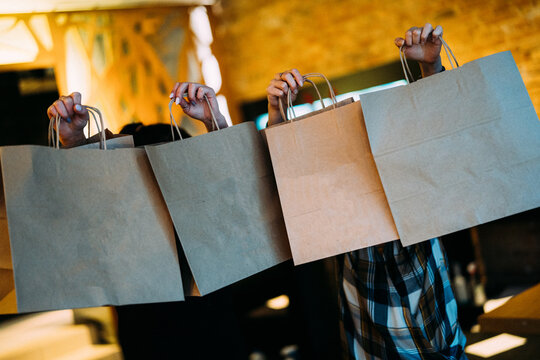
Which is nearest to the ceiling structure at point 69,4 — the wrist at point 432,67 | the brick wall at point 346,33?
the brick wall at point 346,33

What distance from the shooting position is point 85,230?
2.45 ft

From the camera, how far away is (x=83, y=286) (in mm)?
746

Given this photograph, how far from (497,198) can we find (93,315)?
2054mm

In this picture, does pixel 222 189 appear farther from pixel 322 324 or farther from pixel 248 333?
pixel 248 333

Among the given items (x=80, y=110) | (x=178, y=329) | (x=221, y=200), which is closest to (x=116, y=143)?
(x=80, y=110)

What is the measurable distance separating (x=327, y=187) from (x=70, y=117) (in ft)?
1.68

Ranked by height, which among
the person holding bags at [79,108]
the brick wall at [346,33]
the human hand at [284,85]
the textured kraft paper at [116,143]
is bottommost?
the textured kraft paper at [116,143]

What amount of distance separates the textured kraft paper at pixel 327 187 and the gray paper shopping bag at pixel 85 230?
23cm

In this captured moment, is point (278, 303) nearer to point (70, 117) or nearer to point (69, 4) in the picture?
point (70, 117)

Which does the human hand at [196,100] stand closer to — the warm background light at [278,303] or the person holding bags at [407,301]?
the person holding bags at [407,301]

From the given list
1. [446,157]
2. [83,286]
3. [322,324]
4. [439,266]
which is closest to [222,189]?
[83,286]

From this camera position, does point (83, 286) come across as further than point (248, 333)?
No

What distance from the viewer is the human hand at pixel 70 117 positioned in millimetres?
823

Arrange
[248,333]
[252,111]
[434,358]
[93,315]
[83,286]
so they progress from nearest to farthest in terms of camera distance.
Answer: [83,286], [434,358], [93,315], [248,333], [252,111]
